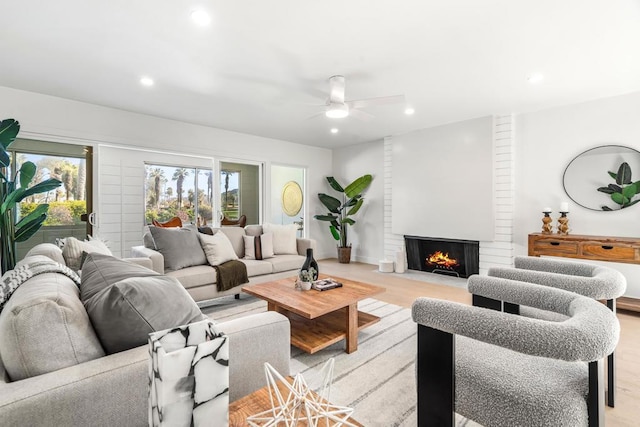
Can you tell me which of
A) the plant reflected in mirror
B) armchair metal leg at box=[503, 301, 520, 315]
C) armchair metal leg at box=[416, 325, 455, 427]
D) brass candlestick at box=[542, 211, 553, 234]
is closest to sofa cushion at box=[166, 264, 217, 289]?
armchair metal leg at box=[416, 325, 455, 427]

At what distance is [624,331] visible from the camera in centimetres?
271

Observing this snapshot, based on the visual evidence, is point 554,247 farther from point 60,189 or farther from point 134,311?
point 60,189

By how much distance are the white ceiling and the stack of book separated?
198 cm

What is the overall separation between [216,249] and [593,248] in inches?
165

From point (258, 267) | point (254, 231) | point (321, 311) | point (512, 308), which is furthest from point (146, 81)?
point (512, 308)

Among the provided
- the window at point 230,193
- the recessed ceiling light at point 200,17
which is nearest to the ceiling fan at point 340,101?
the recessed ceiling light at point 200,17

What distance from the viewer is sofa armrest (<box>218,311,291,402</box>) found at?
1.11 metres

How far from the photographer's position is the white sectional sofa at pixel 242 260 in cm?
305

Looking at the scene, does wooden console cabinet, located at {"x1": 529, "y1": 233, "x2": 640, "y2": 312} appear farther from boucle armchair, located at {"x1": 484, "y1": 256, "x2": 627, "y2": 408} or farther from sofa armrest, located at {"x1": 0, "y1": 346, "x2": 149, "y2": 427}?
sofa armrest, located at {"x1": 0, "y1": 346, "x2": 149, "y2": 427}

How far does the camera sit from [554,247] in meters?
3.51

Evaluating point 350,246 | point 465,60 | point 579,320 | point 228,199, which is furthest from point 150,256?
point 350,246

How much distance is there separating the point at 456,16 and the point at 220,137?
13.0 ft

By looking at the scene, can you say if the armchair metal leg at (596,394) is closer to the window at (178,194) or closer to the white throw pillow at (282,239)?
the white throw pillow at (282,239)

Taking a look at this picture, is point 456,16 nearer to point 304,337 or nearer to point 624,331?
point 304,337
